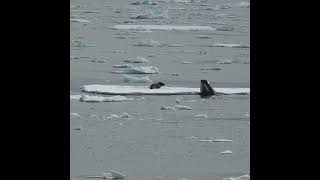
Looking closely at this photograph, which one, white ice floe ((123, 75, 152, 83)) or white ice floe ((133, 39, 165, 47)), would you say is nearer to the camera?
white ice floe ((123, 75, 152, 83))

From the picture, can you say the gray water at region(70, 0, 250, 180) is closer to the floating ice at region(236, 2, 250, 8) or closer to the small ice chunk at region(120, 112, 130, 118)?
the small ice chunk at region(120, 112, 130, 118)

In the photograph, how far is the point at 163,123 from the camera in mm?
5480

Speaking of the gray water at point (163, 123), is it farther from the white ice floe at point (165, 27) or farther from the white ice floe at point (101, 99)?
the white ice floe at point (165, 27)

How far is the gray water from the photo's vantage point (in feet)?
13.0

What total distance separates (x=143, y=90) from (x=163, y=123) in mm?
1701

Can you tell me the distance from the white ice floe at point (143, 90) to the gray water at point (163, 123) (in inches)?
7.0

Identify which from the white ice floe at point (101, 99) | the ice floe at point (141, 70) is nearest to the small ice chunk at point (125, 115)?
the white ice floe at point (101, 99)

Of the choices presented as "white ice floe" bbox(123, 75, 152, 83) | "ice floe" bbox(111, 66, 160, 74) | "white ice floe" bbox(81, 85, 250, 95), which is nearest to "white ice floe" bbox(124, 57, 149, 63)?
"ice floe" bbox(111, 66, 160, 74)

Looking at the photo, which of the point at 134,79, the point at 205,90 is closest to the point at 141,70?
the point at 134,79

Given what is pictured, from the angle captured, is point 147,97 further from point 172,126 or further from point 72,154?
point 72,154

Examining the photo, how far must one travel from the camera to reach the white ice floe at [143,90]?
7.01m

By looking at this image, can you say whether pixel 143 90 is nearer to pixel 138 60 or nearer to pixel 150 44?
pixel 138 60

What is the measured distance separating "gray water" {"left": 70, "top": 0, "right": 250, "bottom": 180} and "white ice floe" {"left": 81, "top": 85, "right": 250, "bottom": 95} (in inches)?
7.0
